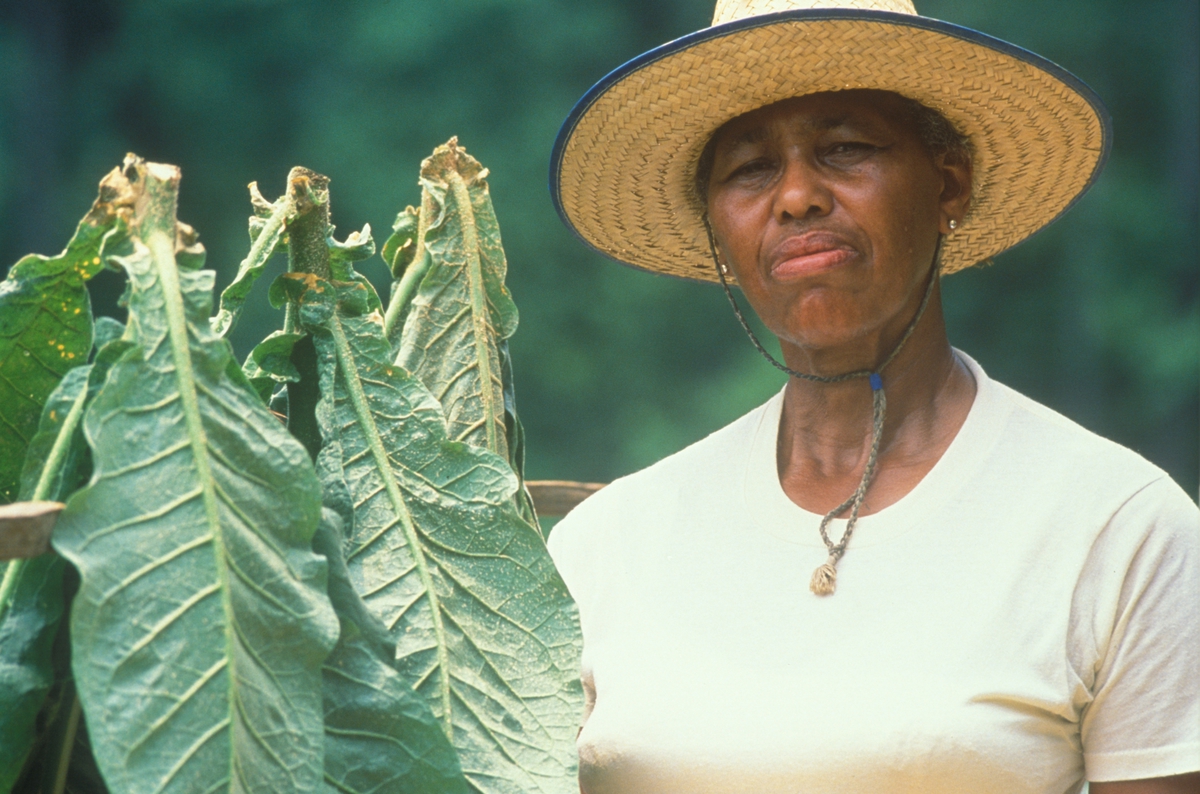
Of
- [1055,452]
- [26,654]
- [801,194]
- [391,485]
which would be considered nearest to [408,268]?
[391,485]

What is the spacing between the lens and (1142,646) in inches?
47.3

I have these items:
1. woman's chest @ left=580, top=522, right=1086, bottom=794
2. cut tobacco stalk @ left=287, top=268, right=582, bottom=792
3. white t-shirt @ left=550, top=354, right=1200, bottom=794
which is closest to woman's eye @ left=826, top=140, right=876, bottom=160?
white t-shirt @ left=550, top=354, right=1200, bottom=794

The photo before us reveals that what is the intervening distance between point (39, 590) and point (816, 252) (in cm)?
81

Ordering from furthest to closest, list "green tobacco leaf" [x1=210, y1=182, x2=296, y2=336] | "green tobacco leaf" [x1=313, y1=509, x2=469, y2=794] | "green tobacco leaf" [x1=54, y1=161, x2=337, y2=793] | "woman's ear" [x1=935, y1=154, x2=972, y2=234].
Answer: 1. "woman's ear" [x1=935, y1=154, x2=972, y2=234]
2. "green tobacco leaf" [x1=210, y1=182, x2=296, y2=336]
3. "green tobacco leaf" [x1=313, y1=509, x2=469, y2=794]
4. "green tobacco leaf" [x1=54, y1=161, x2=337, y2=793]

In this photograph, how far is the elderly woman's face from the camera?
4.50 ft

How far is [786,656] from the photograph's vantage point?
4.31 feet

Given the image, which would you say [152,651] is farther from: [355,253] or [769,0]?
[769,0]

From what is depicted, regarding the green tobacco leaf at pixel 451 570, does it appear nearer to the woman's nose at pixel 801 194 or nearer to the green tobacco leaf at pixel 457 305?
the green tobacco leaf at pixel 457 305

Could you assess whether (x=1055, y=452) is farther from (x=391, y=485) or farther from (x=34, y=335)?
(x=34, y=335)

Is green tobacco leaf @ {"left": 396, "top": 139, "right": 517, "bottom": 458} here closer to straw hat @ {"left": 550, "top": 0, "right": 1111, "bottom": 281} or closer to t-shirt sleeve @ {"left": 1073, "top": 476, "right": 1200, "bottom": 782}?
straw hat @ {"left": 550, "top": 0, "right": 1111, "bottom": 281}

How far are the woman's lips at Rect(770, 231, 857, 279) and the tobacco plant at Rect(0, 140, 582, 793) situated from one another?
1.16ft

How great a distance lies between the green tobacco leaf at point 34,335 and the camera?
3.09 feet

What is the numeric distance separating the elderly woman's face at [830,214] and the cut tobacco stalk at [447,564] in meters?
0.48

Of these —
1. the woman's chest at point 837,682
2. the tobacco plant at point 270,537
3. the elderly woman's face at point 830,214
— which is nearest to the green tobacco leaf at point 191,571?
the tobacco plant at point 270,537
